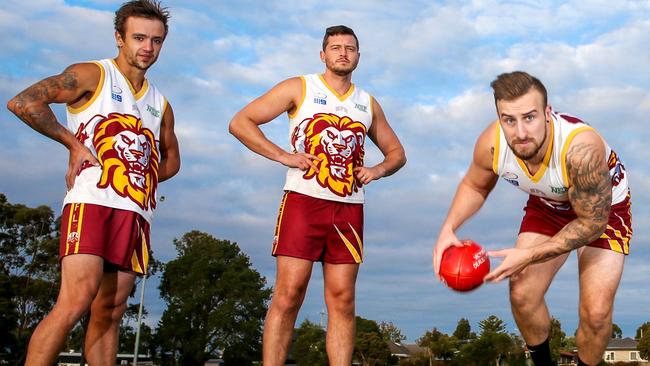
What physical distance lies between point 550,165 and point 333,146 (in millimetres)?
1947

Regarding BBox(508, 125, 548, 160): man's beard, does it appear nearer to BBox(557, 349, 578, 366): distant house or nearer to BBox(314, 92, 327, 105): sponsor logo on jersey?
BBox(314, 92, 327, 105): sponsor logo on jersey

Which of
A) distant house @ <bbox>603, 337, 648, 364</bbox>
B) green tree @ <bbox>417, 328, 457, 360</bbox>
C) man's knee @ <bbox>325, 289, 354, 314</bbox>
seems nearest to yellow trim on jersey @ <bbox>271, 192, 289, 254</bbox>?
man's knee @ <bbox>325, 289, 354, 314</bbox>

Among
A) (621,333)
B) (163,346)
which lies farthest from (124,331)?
(621,333)

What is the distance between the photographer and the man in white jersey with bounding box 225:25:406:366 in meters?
6.47

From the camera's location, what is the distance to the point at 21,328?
142ft

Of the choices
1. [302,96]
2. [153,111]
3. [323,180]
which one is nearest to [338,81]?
[302,96]

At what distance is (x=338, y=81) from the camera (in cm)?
716

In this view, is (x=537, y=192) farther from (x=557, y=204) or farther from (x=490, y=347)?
(x=490, y=347)

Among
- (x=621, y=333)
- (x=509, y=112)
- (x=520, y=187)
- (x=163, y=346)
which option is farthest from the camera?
(x=621, y=333)

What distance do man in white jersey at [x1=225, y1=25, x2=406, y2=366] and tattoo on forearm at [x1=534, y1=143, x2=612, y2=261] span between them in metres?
1.84

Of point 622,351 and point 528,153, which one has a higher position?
point 622,351

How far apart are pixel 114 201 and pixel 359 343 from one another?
2554 inches

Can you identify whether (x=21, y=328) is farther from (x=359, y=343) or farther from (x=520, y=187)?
(x=520, y=187)

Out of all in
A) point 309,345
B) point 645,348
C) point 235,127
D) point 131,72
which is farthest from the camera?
point 645,348
